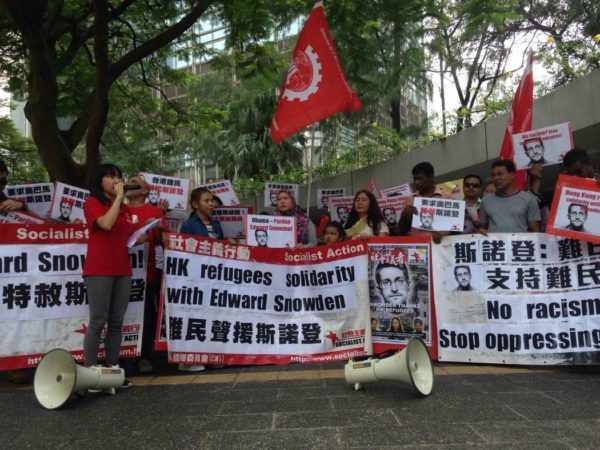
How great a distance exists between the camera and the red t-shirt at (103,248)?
429cm

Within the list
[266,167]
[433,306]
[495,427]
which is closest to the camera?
[495,427]

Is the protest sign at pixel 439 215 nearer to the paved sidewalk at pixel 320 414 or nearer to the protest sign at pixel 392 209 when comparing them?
the paved sidewalk at pixel 320 414

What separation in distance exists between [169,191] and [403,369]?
4.02 m

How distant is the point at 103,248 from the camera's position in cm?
432

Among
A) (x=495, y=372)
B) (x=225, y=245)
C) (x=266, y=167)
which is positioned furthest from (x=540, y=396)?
(x=266, y=167)

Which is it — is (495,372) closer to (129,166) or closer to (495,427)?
(495,427)

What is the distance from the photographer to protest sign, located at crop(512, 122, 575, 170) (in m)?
5.60

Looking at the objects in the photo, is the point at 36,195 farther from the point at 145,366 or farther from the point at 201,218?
the point at 145,366

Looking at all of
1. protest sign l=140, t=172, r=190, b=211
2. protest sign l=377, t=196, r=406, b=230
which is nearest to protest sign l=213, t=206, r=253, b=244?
protest sign l=140, t=172, r=190, b=211

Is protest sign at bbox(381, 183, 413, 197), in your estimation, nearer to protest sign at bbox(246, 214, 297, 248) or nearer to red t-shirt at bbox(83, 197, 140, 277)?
protest sign at bbox(246, 214, 297, 248)

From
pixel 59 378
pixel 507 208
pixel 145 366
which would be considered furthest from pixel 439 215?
pixel 59 378

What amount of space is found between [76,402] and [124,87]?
10.3 m

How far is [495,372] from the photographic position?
186 inches

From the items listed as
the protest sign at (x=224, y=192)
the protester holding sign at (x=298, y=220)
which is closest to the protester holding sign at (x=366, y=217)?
the protester holding sign at (x=298, y=220)
